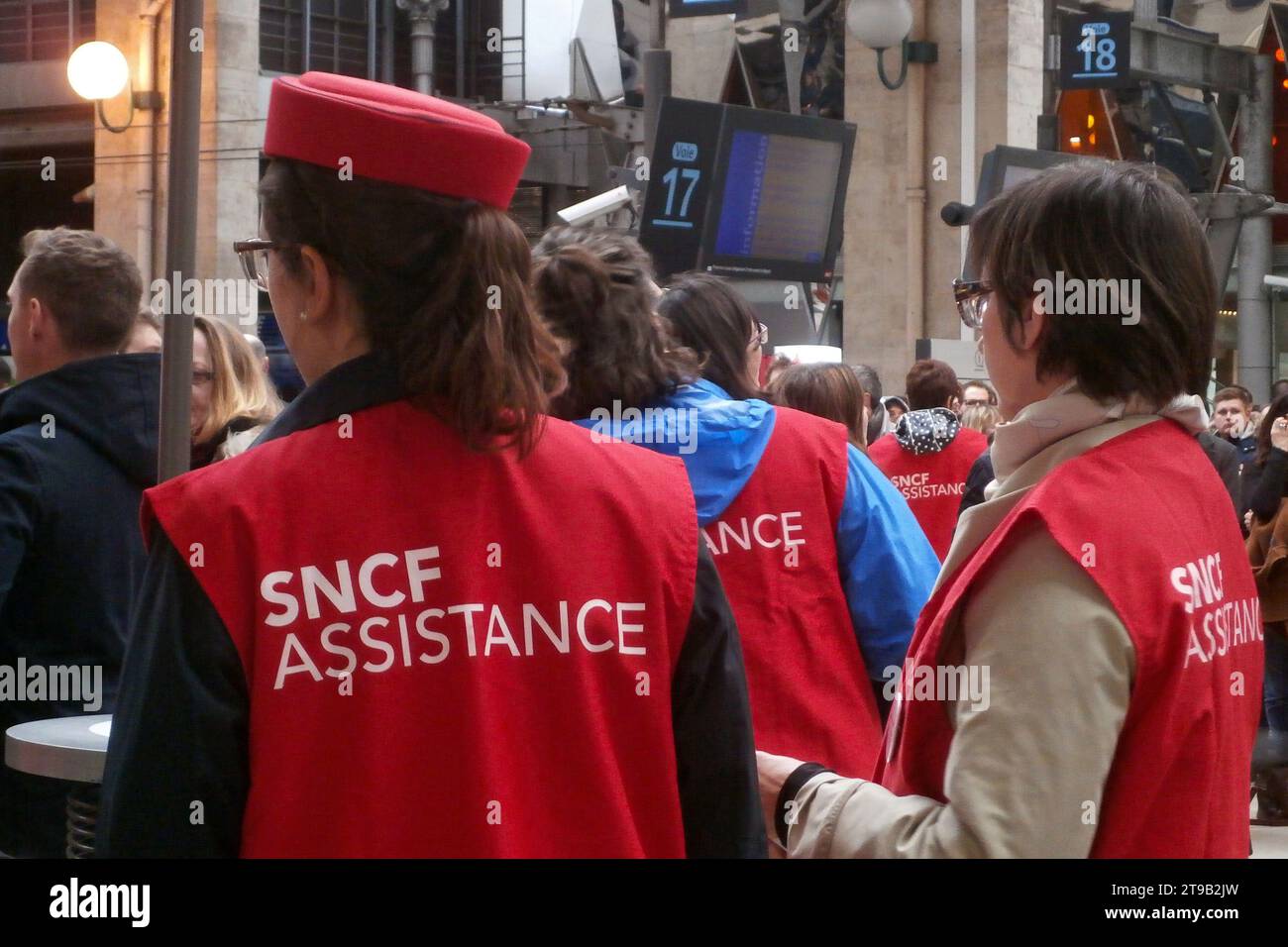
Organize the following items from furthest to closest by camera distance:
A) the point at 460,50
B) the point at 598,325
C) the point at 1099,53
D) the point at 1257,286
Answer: the point at 460,50
the point at 1257,286
the point at 1099,53
the point at 598,325

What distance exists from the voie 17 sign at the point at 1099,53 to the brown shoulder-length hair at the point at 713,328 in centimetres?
1278

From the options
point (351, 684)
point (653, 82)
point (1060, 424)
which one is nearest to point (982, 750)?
point (1060, 424)

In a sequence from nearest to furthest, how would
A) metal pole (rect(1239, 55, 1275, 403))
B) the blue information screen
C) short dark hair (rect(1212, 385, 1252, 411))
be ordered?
1. the blue information screen
2. short dark hair (rect(1212, 385, 1252, 411))
3. metal pole (rect(1239, 55, 1275, 403))

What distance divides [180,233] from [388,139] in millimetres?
873

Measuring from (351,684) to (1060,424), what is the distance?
0.87 meters

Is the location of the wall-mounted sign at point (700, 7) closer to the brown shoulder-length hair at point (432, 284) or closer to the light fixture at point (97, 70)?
the light fixture at point (97, 70)

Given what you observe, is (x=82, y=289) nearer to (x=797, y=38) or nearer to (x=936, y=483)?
(x=936, y=483)

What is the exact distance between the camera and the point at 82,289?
12.1ft

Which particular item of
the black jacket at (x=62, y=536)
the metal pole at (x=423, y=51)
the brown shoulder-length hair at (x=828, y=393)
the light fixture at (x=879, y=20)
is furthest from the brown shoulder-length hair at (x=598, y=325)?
the metal pole at (x=423, y=51)

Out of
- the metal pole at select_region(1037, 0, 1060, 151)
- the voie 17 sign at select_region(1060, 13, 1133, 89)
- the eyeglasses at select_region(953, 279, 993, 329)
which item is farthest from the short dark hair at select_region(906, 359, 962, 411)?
the voie 17 sign at select_region(1060, 13, 1133, 89)

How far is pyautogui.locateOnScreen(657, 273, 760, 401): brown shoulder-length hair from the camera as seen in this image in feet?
12.1

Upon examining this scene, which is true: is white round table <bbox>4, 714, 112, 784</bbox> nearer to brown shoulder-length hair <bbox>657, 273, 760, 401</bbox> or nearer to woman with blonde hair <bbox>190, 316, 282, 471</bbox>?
brown shoulder-length hair <bbox>657, 273, 760, 401</bbox>

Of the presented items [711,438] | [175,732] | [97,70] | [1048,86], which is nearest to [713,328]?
[711,438]

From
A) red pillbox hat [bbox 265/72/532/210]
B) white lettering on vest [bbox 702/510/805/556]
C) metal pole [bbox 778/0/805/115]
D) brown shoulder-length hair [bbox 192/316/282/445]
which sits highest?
metal pole [bbox 778/0/805/115]
